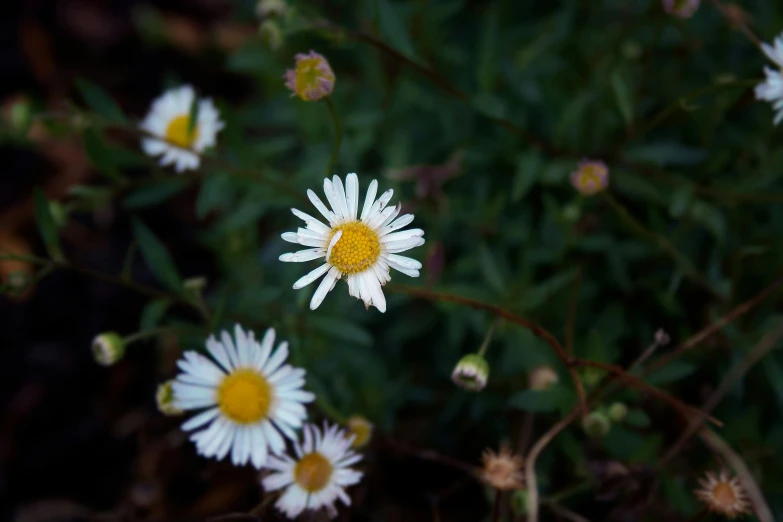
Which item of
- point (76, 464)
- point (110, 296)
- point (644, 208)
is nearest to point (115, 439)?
point (76, 464)

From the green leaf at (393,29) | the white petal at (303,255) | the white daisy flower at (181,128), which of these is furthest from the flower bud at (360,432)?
the green leaf at (393,29)

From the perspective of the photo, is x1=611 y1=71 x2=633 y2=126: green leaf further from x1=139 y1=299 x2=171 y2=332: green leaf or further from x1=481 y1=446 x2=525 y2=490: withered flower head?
x1=139 y1=299 x2=171 y2=332: green leaf

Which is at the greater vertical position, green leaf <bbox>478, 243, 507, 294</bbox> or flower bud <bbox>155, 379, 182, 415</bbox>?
green leaf <bbox>478, 243, 507, 294</bbox>

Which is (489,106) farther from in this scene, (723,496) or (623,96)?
(723,496)

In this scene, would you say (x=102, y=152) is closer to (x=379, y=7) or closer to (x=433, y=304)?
(x=379, y=7)

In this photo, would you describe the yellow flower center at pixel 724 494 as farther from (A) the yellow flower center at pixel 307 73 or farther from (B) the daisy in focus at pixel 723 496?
(A) the yellow flower center at pixel 307 73

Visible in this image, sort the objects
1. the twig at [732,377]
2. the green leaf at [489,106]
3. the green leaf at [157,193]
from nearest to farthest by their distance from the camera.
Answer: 1. the twig at [732,377]
2. the green leaf at [489,106]
3. the green leaf at [157,193]

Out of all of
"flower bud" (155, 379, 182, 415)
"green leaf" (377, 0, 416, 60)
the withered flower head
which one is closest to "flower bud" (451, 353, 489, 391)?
the withered flower head
